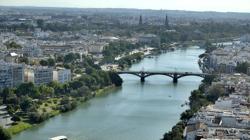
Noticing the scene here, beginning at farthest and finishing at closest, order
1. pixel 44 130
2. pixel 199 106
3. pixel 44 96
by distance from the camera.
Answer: pixel 44 96 < pixel 199 106 < pixel 44 130

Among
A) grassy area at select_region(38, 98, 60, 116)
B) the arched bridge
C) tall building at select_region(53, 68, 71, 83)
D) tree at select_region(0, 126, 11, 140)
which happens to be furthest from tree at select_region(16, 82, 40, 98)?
the arched bridge

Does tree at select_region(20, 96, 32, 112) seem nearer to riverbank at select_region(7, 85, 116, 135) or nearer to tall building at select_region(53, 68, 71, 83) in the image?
riverbank at select_region(7, 85, 116, 135)

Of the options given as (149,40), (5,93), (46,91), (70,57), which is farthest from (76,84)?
(149,40)

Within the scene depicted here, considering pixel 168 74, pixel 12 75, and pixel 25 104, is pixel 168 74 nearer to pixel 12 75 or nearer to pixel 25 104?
pixel 12 75

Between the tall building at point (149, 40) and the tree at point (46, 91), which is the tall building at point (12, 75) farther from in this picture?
the tall building at point (149, 40)

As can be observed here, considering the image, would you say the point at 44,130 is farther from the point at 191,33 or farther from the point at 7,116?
the point at 191,33

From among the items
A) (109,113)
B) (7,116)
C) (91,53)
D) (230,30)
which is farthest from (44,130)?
(230,30)
